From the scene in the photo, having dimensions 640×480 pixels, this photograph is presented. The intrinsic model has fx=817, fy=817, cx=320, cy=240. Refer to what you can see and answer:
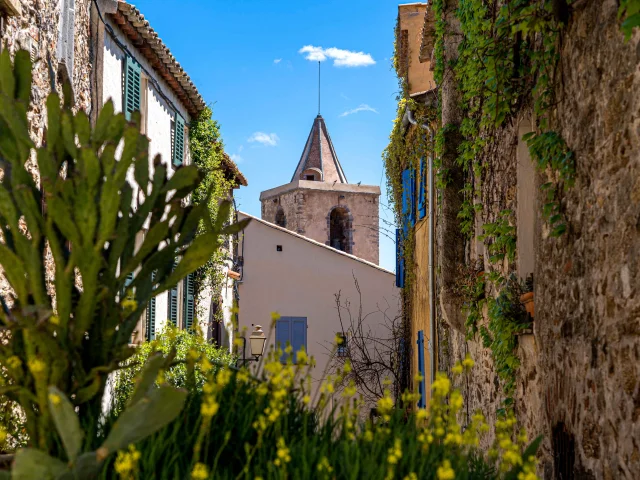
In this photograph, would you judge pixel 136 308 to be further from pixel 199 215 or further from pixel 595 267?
pixel 595 267

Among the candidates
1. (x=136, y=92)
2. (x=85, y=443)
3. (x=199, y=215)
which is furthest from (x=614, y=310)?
(x=136, y=92)

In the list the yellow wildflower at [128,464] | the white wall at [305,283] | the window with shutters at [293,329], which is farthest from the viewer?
the white wall at [305,283]

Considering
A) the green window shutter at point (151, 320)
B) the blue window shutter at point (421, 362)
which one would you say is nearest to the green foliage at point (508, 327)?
the blue window shutter at point (421, 362)

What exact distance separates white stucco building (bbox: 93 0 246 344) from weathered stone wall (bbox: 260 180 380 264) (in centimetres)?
1718

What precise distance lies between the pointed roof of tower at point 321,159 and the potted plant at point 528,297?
35.0m

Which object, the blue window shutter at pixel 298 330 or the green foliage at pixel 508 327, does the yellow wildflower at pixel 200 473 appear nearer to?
the green foliage at pixel 508 327

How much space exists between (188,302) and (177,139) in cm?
297

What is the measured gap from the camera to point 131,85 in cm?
1100

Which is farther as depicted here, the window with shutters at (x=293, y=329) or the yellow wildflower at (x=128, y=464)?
the window with shutters at (x=293, y=329)

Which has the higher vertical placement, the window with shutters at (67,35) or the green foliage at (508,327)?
the window with shutters at (67,35)

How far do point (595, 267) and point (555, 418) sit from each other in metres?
1.00

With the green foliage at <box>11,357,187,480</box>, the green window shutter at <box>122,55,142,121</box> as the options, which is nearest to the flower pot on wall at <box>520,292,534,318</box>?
the green foliage at <box>11,357,187,480</box>

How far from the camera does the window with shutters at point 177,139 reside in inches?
529

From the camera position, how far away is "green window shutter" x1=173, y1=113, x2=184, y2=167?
13.5 m
